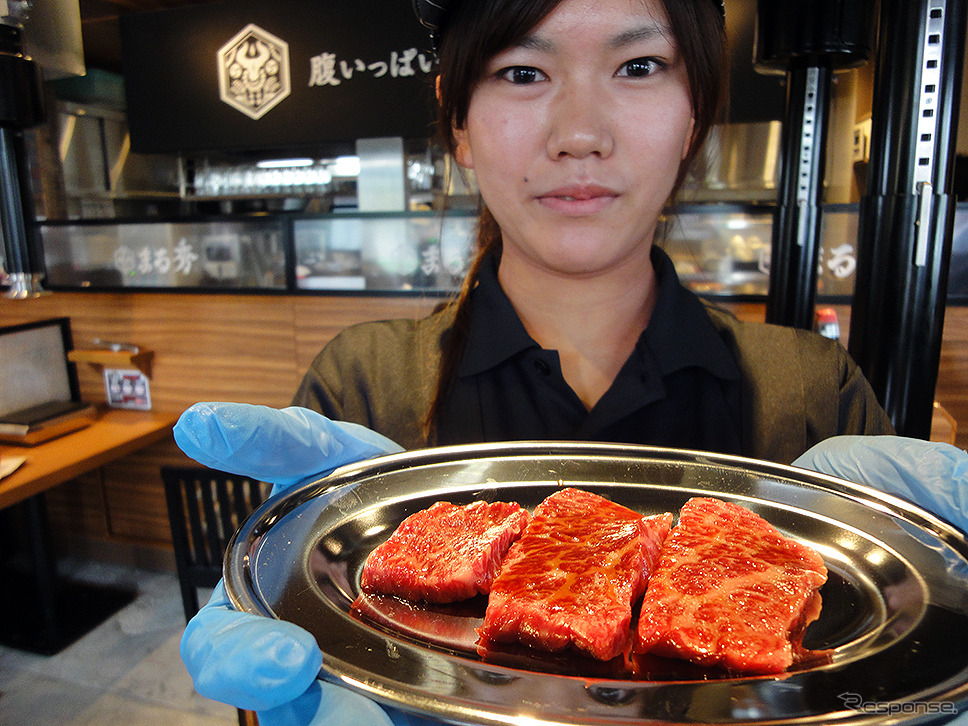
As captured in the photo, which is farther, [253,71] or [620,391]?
[253,71]

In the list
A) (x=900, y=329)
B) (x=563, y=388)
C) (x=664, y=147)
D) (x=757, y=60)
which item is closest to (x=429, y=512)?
(x=563, y=388)

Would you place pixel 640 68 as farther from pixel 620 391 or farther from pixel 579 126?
pixel 620 391

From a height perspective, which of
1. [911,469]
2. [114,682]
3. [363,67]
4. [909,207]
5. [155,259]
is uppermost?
[363,67]

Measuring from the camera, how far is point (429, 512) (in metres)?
1.11

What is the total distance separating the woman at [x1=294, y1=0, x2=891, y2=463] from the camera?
1265 mm

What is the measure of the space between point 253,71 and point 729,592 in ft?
16.0

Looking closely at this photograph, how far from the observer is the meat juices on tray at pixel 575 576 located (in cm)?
86

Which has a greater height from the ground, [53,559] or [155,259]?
[155,259]

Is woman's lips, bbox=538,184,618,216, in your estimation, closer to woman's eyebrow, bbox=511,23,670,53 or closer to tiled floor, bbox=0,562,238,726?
woman's eyebrow, bbox=511,23,670,53

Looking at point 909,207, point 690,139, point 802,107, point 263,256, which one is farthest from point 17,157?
point 263,256

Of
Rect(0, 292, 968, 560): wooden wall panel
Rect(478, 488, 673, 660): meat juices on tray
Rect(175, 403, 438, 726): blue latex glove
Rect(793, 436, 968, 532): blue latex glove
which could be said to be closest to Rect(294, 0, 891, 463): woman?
Rect(793, 436, 968, 532): blue latex glove

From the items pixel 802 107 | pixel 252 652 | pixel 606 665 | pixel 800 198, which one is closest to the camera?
pixel 252 652

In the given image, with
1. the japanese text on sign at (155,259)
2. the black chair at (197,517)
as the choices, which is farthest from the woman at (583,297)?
the japanese text on sign at (155,259)

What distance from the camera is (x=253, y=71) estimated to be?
4.61 m
